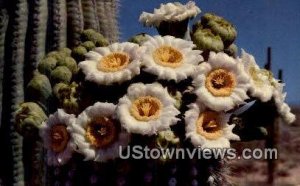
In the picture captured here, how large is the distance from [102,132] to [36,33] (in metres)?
1.02

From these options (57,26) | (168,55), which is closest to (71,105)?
(168,55)

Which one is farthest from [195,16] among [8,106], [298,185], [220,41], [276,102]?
[298,185]

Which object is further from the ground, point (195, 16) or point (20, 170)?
point (195, 16)

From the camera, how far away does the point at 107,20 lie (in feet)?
7.68

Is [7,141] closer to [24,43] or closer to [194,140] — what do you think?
[24,43]

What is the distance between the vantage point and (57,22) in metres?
2.24

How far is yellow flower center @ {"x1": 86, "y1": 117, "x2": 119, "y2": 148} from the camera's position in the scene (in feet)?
4.34

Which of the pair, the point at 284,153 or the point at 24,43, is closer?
the point at 24,43

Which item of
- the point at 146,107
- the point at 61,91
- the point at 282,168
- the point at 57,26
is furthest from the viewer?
the point at 282,168

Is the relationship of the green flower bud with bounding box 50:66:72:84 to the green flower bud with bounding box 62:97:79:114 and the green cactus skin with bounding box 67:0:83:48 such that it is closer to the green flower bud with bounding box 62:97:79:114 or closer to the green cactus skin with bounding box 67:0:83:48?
the green flower bud with bounding box 62:97:79:114

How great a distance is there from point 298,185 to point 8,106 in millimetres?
3722

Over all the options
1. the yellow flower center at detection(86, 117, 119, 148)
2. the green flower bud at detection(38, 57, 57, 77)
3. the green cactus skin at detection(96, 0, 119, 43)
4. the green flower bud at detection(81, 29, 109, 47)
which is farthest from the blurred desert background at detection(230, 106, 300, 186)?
the yellow flower center at detection(86, 117, 119, 148)

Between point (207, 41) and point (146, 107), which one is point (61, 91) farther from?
point (207, 41)

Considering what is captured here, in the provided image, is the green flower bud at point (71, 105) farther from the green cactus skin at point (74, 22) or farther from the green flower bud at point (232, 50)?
the green cactus skin at point (74, 22)
